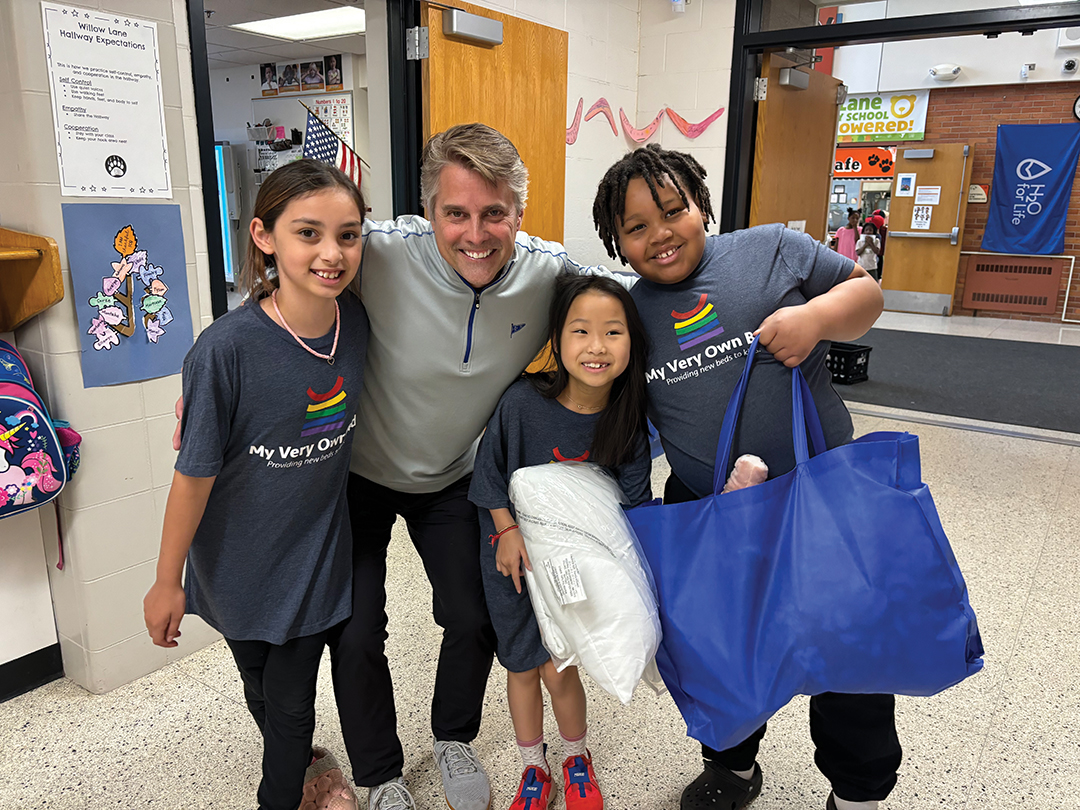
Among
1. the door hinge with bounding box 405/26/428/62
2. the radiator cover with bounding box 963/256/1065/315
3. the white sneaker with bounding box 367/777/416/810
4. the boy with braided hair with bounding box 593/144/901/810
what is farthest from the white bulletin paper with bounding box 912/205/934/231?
the white sneaker with bounding box 367/777/416/810

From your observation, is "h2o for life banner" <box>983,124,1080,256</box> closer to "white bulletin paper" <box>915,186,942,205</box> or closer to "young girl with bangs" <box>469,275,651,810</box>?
"white bulletin paper" <box>915,186,942,205</box>

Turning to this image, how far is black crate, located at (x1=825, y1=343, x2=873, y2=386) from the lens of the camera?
19.2ft

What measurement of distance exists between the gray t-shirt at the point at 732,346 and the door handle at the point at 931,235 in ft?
32.5

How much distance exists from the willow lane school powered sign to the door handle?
110 centimetres

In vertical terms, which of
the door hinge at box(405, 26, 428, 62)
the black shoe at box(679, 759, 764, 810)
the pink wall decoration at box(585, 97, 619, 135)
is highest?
the door hinge at box(405, 26, 428, 62)

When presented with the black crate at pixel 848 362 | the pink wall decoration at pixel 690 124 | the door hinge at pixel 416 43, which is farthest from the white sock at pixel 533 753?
the black crate at pixel 848 362

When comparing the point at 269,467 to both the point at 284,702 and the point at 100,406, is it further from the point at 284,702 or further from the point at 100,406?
the point at 100,406

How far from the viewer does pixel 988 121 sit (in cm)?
988

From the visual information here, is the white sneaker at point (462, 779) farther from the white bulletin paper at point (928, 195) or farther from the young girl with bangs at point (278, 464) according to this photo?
the white bulletin paper at point (928, 195)

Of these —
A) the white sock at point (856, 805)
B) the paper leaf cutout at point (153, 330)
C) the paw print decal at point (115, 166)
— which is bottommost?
the white sock at point (856, 805)

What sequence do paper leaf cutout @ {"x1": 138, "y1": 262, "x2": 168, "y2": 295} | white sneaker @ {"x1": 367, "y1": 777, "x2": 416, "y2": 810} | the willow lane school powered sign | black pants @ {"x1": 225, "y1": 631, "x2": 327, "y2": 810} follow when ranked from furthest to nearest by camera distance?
the willow lane school powered sign, paper leaf cutout @ {"x1": 138, "y1": 262, "x2": 168, "y2": 295}, white sneaker @ {"x1": 367, "y1": 777, "x2": 416, "y2": 810}, black pants @ {"x1": 225, "y1": 631, "x2": 327, "y2": 810}

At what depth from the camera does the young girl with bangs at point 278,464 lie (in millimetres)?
1319

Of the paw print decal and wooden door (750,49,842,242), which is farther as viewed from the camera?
wooden door (750,49,842,242)

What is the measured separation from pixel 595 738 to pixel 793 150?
387 centimetres
